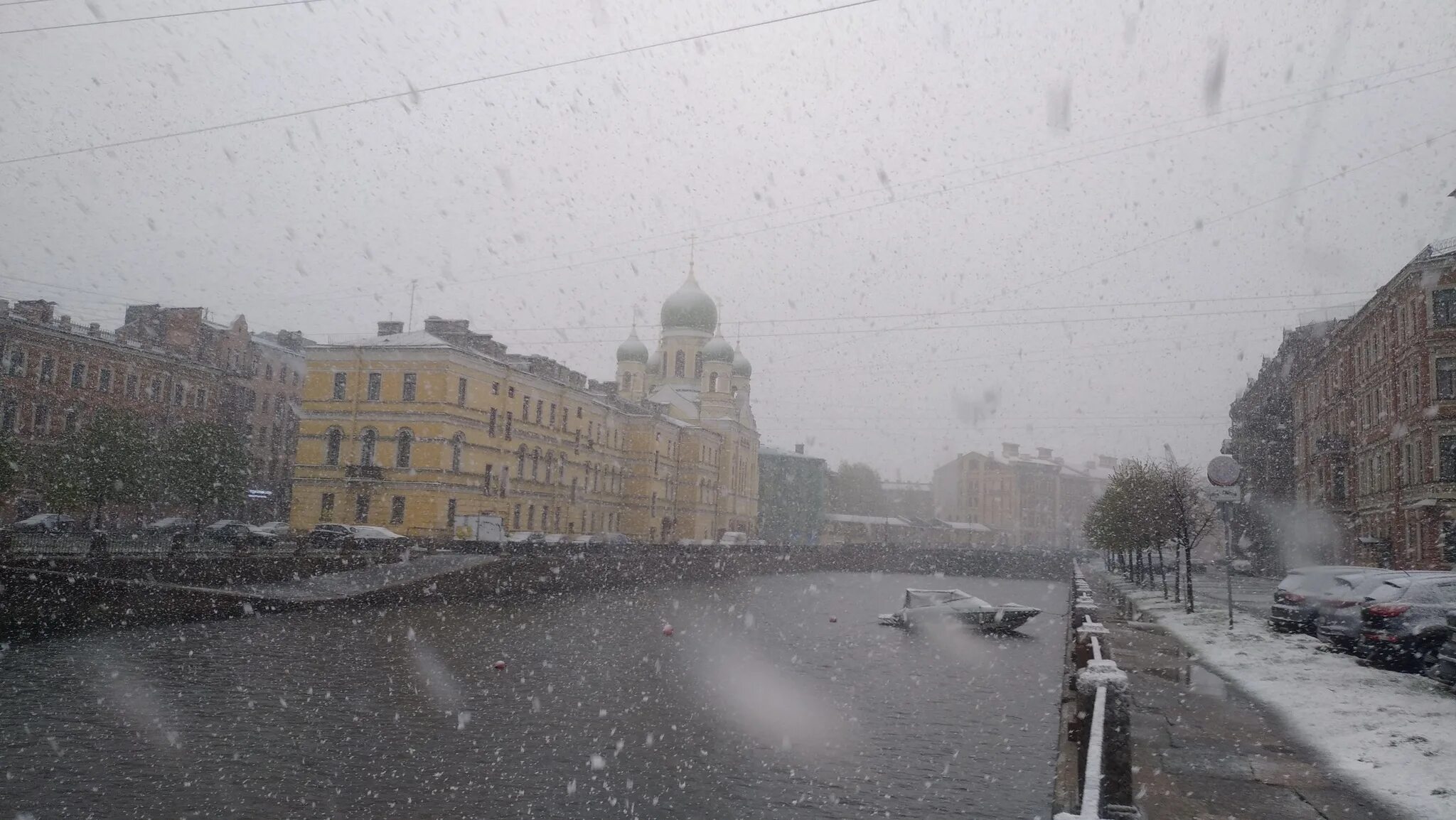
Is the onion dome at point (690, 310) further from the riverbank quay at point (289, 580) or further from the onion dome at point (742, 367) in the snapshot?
the riverbank quay at point (289, 580)

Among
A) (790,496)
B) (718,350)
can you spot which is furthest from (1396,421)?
(790,496)

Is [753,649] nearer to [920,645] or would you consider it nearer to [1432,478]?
[920,645]

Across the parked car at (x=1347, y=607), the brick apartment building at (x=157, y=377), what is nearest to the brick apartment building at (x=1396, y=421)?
the parked car at (x=1347, y=607)

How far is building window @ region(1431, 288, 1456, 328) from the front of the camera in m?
34.0

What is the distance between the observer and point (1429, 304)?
113 ft

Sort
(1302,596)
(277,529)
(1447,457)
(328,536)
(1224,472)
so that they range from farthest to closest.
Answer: (277,529), (328,536), (1447,457), (1224,472), (1302,596)

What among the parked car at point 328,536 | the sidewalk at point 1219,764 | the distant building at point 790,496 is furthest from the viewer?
the distant building at point 790,496

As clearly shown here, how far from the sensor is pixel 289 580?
30.8 metres

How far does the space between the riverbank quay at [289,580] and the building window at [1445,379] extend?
31618 mm

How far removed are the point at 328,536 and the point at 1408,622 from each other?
38.8m

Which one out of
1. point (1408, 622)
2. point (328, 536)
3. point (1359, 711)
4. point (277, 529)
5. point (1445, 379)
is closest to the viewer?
point (1359, 711)

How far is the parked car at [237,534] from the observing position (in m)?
40.1

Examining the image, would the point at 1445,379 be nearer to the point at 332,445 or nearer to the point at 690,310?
the point at 332,445

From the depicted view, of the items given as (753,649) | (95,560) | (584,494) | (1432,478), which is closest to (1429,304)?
(1432,478)
